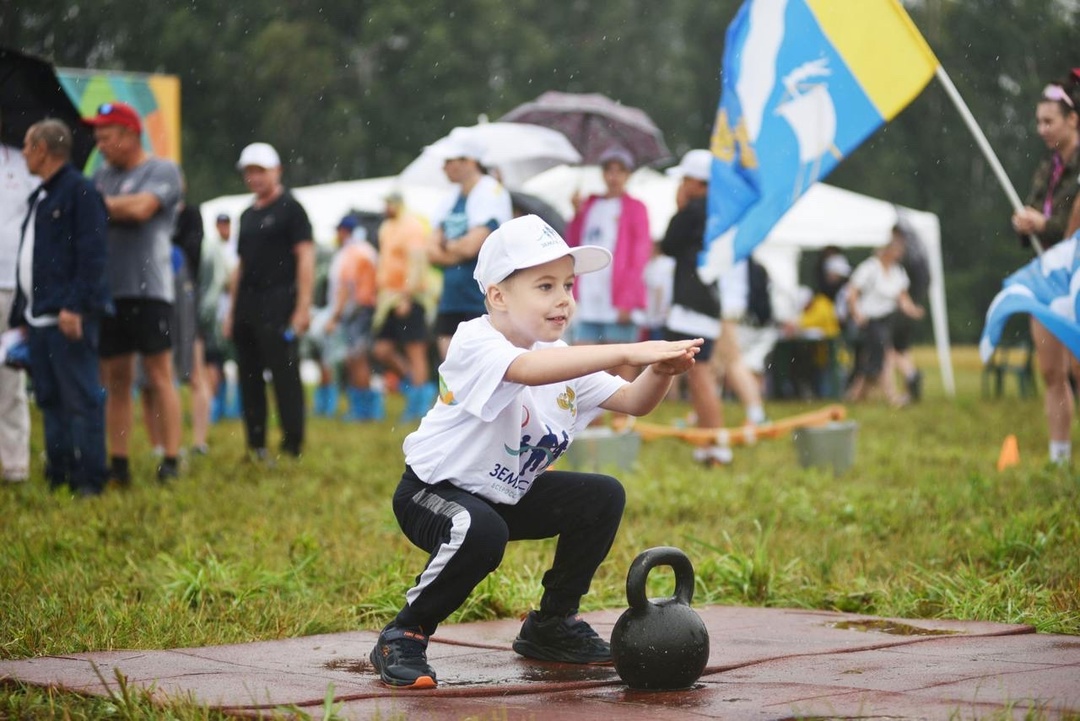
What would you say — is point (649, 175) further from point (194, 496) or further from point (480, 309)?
point (194, 496)

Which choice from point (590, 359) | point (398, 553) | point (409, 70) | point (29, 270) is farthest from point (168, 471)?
point (409, 70)

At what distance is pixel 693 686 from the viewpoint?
405cm

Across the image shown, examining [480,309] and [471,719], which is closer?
[471,719]

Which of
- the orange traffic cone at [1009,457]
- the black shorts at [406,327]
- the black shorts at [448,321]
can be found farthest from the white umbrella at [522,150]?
the orange traffic cone at [1009,457]

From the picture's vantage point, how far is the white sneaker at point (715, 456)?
33.4 feet

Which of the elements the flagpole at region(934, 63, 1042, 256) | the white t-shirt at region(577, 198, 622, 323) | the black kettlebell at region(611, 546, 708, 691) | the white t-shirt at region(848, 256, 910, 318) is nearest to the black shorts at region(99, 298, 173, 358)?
the white t-shirt at region(577, 198, 622, 323)

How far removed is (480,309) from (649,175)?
13.4m

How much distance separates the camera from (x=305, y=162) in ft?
148

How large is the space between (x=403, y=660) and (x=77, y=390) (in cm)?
485

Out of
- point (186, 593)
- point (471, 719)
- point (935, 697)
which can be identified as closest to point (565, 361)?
point (471, 719)

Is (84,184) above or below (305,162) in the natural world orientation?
below

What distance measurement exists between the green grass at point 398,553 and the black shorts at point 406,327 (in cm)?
552

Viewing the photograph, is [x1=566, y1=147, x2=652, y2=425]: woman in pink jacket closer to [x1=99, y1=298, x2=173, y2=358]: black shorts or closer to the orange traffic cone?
the orange traffic cone

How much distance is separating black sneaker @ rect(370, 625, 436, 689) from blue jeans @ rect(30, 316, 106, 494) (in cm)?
460
